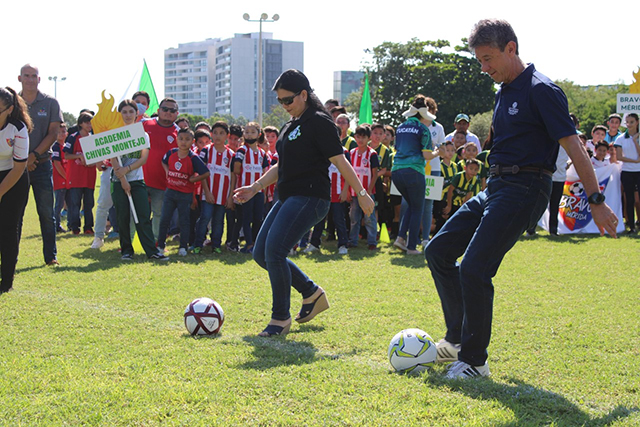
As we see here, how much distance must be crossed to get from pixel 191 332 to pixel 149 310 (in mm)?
1205

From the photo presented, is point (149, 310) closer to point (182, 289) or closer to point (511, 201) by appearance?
point (182, 289)

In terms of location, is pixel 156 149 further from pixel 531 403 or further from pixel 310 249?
pixel 531 403

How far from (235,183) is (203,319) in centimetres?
579

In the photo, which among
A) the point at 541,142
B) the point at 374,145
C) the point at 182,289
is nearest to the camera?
the point at 541,142

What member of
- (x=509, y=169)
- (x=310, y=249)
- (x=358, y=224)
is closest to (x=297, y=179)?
(x=509, y=169)

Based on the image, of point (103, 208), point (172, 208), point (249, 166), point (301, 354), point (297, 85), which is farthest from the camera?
point (103, 208)

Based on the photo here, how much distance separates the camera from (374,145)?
490 inches

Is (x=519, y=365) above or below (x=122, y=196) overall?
below

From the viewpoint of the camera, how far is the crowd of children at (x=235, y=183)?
1047 cm

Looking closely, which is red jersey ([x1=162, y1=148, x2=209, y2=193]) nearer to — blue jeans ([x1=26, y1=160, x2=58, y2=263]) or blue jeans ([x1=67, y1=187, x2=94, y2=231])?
blue jeans ([x1=26, y1=160, x2=58, y2=263])

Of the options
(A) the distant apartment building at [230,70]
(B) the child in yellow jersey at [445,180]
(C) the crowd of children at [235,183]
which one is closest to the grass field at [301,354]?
(C) the crowd of children at [235,183]

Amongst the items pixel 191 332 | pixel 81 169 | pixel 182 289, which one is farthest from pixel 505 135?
pixel 81 169

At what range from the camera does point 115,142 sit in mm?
9477

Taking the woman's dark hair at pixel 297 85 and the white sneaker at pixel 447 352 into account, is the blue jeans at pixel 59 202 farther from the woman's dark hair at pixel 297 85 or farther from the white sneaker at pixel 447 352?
the white sneaker at pixel 447 352
